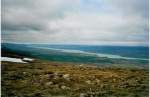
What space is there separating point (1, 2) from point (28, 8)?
0.38 meters

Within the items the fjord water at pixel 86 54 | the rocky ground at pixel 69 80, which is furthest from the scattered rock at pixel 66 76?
the fjord water at pixel 86 54

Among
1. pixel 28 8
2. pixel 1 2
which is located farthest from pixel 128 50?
pixel 1 2

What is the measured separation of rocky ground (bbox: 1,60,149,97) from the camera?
4.54m

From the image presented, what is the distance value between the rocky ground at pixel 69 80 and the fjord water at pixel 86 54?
0.09 meters

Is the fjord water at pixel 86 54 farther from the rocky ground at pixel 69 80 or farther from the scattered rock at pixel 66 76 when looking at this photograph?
the scattered rock at pixel 66 76

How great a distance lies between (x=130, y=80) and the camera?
4.71 meters

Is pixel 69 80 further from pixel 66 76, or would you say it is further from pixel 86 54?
pixel 86 54

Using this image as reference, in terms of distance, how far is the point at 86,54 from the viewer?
15.5 ft

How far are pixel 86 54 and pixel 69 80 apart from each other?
46 cm

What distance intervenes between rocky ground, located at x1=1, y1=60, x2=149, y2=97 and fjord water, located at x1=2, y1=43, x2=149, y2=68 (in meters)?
0.09

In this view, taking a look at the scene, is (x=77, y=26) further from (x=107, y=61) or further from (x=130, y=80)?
(x=130, y=80)

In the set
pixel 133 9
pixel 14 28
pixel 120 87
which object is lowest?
pixel 120 87

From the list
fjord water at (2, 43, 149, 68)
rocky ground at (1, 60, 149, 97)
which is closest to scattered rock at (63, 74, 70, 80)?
rocky ground at (1, 60, 149, 97)

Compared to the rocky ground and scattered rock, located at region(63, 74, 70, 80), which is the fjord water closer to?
the rocky ground
